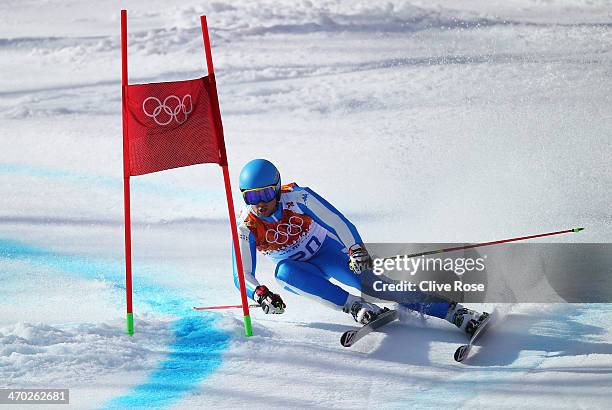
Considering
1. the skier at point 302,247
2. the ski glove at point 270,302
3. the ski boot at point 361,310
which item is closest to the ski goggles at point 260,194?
the skier at point 302,247

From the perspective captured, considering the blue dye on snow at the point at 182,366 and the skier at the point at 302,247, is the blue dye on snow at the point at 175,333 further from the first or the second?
the skier at the point at 302,247

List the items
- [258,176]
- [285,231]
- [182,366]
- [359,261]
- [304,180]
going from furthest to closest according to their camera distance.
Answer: [304,180] < [285,231] < [359,261] < [258,176] < [182,366]

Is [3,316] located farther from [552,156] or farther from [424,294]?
[552,156]

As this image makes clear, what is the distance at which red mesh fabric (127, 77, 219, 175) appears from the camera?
5.16 m

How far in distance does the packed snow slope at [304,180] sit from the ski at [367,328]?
0.21 ft

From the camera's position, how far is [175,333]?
216 inches

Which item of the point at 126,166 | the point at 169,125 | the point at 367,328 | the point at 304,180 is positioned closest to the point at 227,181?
the point at 169,125

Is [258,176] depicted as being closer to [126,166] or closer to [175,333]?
[126,166]

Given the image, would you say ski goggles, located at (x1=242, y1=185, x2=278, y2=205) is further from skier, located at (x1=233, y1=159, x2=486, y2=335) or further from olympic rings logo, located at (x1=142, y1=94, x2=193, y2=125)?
olympic rings logo, located at (x1=142, y1=94, x2=193, y2=125)

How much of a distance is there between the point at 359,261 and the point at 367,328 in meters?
0.39

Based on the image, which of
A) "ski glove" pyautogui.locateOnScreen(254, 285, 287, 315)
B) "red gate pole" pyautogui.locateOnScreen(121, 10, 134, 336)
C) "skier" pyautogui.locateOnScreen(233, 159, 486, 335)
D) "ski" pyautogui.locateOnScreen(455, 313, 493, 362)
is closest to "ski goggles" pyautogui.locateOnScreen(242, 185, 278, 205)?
"skier" pyautogui.locateOnScreen(233, 159, 486, 335)

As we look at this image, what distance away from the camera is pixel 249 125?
1079 centimetres

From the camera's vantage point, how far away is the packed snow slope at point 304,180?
4.82m

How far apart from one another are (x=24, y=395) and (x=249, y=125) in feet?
21.5
